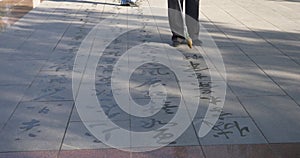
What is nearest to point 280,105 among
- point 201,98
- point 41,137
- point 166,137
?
point 201,98

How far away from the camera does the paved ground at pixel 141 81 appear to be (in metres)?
3.17

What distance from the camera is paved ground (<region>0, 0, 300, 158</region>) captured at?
3174 mm

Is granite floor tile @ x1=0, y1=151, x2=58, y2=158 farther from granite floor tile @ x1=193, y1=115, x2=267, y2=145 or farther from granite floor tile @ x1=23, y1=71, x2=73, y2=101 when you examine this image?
granite floor tile @ x1=193, y1=115, x2=267, y2=145

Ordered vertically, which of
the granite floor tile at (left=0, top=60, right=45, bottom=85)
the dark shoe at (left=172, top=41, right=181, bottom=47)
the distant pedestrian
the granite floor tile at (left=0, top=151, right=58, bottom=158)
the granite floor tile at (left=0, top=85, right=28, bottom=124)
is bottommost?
the granite floor tile at (left=0, top=151, right=58, bottom=158)

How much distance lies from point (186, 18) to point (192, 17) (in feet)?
0.30

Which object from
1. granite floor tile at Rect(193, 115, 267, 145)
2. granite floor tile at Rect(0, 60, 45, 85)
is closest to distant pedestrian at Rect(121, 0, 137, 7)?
granite floor tile at Rect(0, 60, 45, 85)

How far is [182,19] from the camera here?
5844mm

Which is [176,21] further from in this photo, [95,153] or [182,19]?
[95,153]

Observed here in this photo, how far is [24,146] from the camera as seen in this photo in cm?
313

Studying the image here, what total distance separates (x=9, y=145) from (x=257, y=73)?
300 centimetres

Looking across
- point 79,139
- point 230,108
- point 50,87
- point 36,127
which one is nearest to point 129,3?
point 50,87

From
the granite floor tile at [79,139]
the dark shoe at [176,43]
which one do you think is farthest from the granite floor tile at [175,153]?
the dark shoe at [176,43]

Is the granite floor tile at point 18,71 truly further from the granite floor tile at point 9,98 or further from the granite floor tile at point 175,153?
the granite floor tile at point 175,153

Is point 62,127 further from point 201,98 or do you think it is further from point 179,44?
point 179,44
